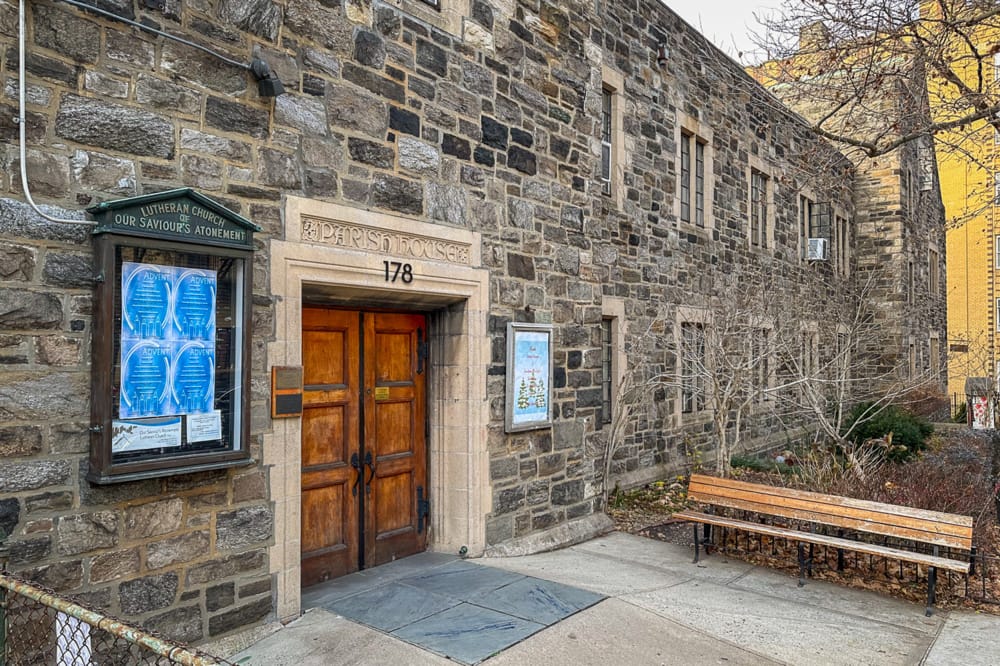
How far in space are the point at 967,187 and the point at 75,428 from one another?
3393 centimetres

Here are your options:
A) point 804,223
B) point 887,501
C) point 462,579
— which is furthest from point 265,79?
point 804,223

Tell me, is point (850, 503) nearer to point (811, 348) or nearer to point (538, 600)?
point (538, 600)

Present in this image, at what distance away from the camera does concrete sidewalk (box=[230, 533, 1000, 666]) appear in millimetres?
4391

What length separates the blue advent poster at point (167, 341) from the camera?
3953mm

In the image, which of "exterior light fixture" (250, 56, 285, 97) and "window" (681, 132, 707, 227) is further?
"window" (681, 132, 707, 227)

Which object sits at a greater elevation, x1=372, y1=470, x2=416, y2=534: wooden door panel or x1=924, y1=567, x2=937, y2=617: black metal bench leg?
x1=372, y1=470, x2=416, y2=534: wooden door panel

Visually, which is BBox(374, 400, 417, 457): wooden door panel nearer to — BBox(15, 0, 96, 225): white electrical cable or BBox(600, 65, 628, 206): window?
BBox(15, 0, 96, 225): white electrical cable

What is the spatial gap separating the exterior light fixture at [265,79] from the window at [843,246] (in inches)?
705

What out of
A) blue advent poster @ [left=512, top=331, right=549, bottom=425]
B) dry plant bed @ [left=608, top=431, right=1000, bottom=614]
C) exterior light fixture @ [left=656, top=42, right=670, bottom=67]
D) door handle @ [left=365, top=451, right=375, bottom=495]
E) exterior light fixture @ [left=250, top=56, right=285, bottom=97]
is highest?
exterior light fixture @ [left=656, top=42, right=670, bottom=67]

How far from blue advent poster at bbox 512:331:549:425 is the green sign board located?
293cm

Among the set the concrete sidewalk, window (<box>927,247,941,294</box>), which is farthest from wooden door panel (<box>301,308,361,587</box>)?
window (<box>927,247,941,294</box>)

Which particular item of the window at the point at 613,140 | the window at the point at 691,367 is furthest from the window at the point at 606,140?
the window at the point at 691,367

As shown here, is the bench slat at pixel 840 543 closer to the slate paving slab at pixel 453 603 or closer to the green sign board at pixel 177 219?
the slate paving slab at pixel 453 603

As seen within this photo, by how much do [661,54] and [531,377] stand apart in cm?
702
